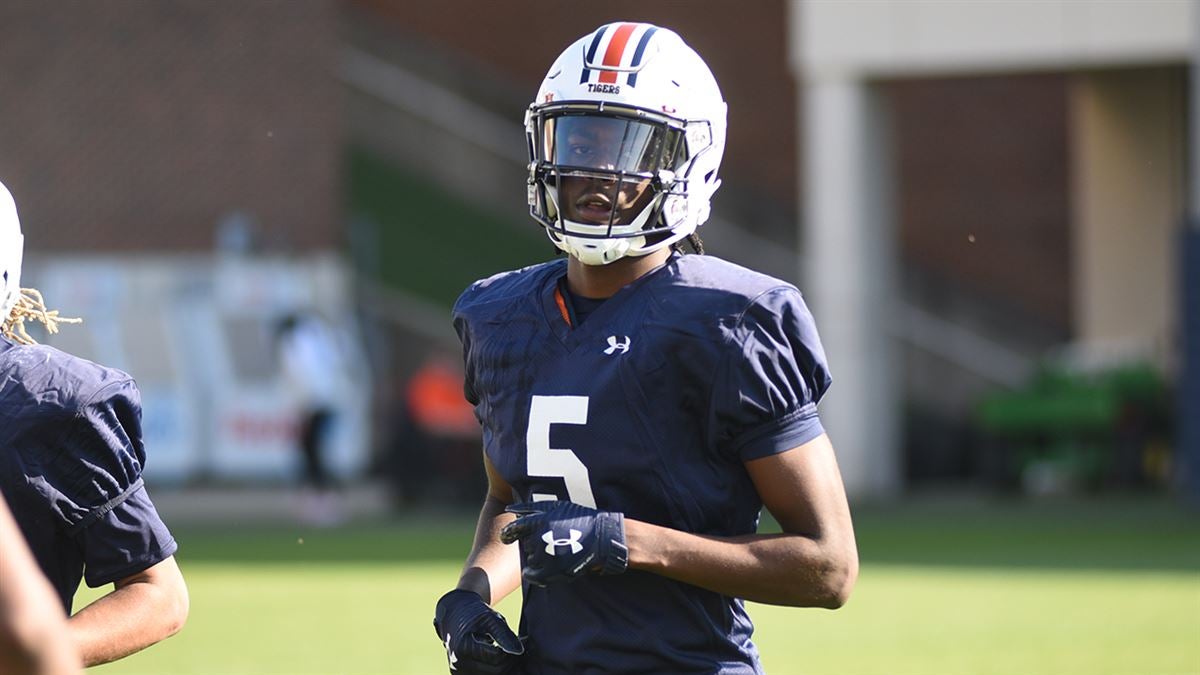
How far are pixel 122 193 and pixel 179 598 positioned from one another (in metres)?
17.8

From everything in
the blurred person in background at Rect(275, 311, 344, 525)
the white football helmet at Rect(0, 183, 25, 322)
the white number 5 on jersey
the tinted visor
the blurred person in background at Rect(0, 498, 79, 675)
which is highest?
the tinted visor

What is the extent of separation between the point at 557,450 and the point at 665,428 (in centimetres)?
21

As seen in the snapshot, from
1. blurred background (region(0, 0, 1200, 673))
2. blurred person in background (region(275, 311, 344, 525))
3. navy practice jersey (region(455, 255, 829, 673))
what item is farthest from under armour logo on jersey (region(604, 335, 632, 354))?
blurred person in background (region(275, 311, 344, 525))

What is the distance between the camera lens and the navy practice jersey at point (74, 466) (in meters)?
3.46

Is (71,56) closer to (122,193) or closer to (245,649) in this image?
(122,193)

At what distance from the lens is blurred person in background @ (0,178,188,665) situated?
136 inches

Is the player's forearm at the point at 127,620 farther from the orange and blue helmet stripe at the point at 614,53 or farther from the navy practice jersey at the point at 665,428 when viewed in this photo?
the orange and blue helmet stripe at the point at 614,53

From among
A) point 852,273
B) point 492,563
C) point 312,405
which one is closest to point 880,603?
point 492,563

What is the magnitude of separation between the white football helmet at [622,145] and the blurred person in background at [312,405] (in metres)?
14.3

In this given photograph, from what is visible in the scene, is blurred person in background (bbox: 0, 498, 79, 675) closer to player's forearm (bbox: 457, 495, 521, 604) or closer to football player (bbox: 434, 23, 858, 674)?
football player (bbox: 434, 23, 858, 674)

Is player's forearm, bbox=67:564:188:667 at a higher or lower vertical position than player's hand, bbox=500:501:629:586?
lower

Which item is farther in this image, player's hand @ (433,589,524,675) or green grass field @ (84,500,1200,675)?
green grass field @ (84,500,1200,675)

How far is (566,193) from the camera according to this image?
3.55 m

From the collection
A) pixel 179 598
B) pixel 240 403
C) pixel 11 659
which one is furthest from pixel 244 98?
pixel 11 659
